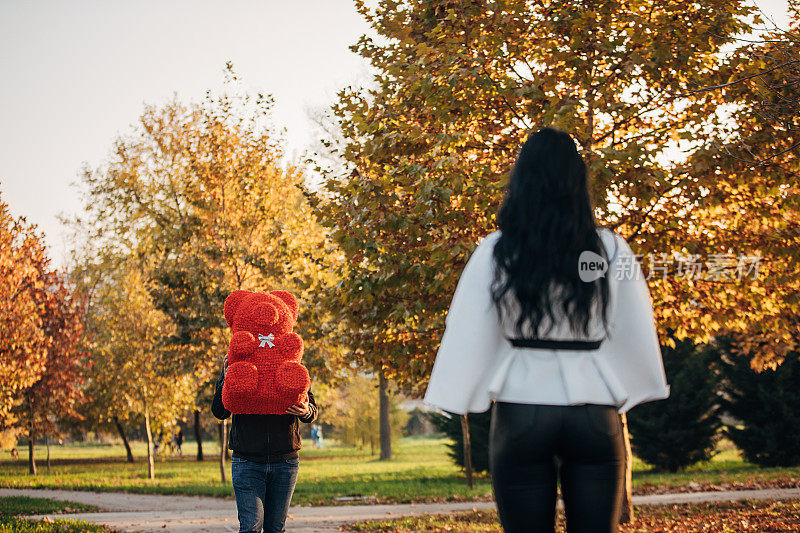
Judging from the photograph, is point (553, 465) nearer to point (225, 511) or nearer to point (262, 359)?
point (262, 359)

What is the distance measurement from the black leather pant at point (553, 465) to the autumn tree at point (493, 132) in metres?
5.64

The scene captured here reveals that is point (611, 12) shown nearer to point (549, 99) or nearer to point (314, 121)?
point (549, 99)

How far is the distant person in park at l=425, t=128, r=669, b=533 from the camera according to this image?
2062mm

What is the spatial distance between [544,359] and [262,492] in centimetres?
256

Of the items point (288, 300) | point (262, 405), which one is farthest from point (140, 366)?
point (262, 405)

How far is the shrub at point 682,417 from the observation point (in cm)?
1794

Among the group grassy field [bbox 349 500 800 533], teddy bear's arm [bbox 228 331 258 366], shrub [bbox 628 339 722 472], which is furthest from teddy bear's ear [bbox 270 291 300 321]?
shrub [bbox 628 339 722 472]

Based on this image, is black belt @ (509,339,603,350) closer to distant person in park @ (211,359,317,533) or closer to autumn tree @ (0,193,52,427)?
distant person in park @ (211,359,317,533)

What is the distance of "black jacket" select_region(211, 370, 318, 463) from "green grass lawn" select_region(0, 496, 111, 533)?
5138mm

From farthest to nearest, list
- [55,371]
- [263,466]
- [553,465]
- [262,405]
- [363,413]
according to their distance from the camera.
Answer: [363,413]
[55,371]
[262,405]
[263,466]
[553,465]

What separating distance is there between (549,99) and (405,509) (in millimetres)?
7430

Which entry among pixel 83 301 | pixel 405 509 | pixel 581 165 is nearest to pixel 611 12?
pixel 581 165

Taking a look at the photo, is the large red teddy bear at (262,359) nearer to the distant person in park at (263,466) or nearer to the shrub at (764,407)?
the distant person in park at (263,466)

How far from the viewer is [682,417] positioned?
1808 cm
